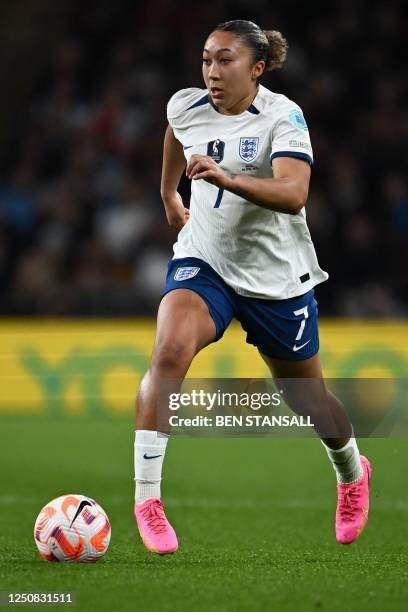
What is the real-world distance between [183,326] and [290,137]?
0.88m

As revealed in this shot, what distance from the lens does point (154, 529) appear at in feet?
15.8

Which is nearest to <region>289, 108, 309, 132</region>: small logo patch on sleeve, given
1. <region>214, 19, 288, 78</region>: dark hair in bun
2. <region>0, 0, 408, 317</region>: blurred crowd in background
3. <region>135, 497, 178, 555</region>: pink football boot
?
<region>214, 19, 288, 78</region>: dark hair in bun

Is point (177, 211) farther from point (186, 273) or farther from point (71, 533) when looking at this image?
point (71, 533)

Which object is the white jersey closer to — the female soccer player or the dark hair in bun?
the female soccer player

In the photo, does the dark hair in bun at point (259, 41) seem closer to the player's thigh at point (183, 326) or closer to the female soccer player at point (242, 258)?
the female soccer player at point (242, 258)

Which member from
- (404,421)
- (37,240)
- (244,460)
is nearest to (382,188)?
(37,240)

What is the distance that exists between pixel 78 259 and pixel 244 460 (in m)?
4.50

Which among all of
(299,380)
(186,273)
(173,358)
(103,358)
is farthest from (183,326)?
(103,358)

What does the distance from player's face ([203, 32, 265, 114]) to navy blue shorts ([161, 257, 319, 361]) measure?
706 millimetres

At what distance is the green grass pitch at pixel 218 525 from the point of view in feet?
13.9

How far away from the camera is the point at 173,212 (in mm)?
5707

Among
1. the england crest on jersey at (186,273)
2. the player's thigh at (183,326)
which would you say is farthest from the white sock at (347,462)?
the england crest on jersey at (186,273)

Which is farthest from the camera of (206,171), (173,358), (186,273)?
(186,273)

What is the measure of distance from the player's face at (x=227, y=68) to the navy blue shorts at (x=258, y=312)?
0.71 m
